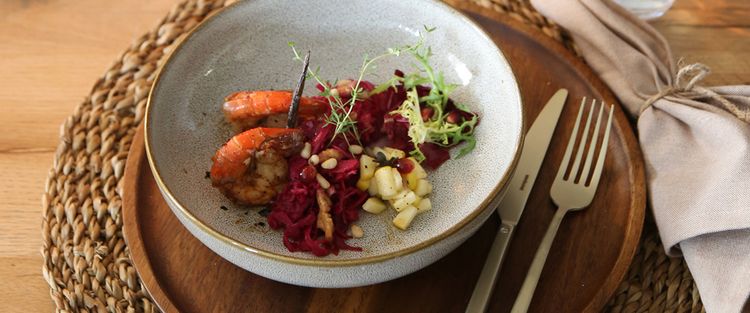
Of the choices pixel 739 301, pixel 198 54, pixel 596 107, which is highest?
pixel 198 54

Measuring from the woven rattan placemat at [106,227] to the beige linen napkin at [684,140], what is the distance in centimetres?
9

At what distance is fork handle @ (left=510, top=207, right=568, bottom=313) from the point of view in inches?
67.2

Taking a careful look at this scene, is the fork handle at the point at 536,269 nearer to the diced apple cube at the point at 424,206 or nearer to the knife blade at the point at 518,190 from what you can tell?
the knife blade at the point at 518,190

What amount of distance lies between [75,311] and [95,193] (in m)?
0.35

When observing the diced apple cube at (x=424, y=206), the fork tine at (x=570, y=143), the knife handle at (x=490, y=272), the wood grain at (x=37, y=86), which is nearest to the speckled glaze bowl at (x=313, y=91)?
the diced apple cube at (x=424, y=206)

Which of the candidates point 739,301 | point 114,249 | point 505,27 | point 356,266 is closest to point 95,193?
point 114,249

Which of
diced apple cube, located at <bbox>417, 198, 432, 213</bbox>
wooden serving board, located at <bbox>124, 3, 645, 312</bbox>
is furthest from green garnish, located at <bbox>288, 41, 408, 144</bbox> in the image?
wooden serving board, located at <bbox>124, 3, 645, 312</bbox>

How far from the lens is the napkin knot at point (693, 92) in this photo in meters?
2.04

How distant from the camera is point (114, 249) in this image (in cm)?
192

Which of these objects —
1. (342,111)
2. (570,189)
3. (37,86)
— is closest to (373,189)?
(342,111)

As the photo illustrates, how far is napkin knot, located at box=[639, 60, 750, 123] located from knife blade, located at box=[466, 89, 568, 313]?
268 mm

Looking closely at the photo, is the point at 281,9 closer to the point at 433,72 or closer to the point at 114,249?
the point at 433,72

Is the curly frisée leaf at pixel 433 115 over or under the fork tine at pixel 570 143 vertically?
over

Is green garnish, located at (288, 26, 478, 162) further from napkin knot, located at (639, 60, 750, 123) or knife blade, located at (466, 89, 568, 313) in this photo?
napkin knot, located at (639, 60, 750, 123)
